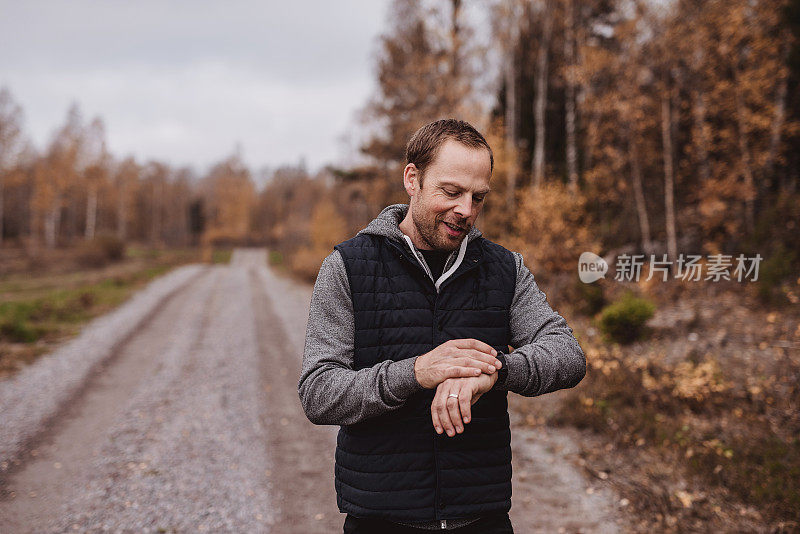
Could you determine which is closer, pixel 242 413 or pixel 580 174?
pixel 242 413

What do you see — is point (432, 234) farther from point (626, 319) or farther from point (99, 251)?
point (99, 251)

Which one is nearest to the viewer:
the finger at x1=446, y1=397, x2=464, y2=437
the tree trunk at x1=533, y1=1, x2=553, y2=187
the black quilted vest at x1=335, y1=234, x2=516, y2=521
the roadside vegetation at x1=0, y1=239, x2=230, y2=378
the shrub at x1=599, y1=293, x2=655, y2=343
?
the finger at x1=446, y1=397, x2=464, y2=437

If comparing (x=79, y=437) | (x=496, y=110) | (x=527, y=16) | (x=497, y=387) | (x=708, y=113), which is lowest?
(x=79, y=437)

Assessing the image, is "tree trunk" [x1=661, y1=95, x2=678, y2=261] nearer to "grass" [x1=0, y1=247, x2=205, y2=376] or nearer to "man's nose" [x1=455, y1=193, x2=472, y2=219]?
"man's nose" [x1=455, y1=193, x2=472, y2=219]

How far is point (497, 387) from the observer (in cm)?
143

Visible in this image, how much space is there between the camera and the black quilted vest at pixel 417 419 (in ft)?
4.94

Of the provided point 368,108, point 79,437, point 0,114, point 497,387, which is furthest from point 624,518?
point 0,114

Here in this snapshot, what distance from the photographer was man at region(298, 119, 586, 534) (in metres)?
1.42

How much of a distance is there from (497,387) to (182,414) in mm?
6373

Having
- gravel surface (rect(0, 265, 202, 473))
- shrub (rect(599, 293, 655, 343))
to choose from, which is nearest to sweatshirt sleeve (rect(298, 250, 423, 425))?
gravel surface (rect(0, 265, 202, 473))

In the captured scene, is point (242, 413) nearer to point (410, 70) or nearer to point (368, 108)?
point (410, 70)

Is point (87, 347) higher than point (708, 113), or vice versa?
point (708, 113)

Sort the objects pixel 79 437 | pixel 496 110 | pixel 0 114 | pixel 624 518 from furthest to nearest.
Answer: pixel 0 114 → pixel 496 110 → pixel 79 437 → pixel 624 518

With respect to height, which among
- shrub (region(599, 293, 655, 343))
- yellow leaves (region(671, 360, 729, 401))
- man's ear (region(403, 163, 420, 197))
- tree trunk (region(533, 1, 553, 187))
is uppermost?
tree trunk (region(533, 1, 553, 187))
